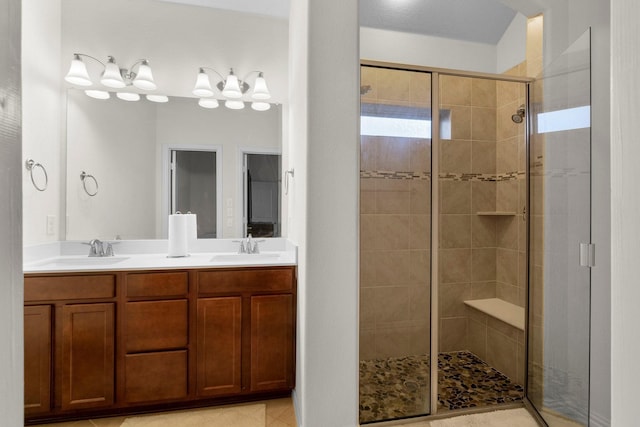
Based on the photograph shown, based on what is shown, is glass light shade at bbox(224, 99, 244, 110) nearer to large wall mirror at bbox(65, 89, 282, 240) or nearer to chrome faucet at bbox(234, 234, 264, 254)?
large wall mirror at bbox(65, 89, 282, 240)

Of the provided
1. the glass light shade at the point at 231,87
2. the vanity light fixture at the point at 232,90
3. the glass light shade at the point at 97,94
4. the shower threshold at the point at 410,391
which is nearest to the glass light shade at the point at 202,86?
the vanity light fixture at the point at 232,90

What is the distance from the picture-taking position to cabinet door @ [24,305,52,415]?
6.03 ft

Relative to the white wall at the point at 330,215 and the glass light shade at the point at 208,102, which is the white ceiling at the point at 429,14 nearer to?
the glass light shade at the point at 208,102

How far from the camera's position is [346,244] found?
5.70ft

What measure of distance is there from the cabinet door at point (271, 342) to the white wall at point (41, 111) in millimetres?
1619

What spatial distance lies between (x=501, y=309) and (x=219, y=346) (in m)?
2.02

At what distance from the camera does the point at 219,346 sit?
6.73ft

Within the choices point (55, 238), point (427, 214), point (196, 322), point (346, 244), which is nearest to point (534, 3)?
point (427, 214)

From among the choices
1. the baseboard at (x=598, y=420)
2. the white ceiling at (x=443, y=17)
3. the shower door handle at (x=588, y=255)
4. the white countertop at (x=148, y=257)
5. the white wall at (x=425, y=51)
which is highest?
the white ceiling at (x=443, y=17)

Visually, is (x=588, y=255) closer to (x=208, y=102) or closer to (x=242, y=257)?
(x=242, y=257)

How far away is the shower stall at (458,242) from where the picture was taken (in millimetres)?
1807

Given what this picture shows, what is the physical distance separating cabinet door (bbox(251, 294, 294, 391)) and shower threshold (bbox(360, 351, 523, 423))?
508 mm

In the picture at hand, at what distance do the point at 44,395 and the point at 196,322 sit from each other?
904mm

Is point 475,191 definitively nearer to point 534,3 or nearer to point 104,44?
point 534,3
